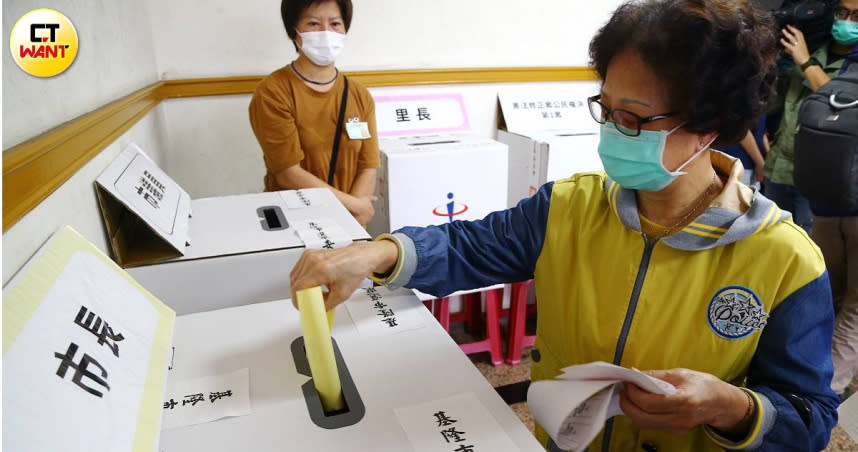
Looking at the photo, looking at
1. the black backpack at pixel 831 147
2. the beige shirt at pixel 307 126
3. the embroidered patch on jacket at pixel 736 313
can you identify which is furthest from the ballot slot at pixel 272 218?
the black backpack at pixel 831 147

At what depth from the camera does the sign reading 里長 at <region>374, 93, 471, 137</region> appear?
94.1 inches

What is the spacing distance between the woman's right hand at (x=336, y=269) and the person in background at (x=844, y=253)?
1.86m

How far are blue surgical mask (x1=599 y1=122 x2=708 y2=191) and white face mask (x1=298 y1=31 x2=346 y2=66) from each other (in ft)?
3.76

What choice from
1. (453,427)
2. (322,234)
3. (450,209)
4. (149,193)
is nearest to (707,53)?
(453,427)

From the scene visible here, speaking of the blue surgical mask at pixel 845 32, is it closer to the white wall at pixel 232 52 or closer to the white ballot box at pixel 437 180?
the white wall at pixel 232 52

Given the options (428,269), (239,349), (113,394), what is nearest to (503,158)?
(428,269)

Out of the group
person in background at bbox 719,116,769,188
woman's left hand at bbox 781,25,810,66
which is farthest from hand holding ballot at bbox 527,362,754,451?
person in background at bbox 719,116,769,188

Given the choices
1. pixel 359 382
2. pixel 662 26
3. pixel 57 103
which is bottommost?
pixel 359 382

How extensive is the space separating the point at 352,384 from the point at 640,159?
1.81ft

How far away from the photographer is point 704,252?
0.79m

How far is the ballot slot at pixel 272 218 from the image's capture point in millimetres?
1153

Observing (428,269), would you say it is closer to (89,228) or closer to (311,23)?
(89,228)

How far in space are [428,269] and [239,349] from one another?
1.09 ft

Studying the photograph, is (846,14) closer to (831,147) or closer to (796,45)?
(796,45)
